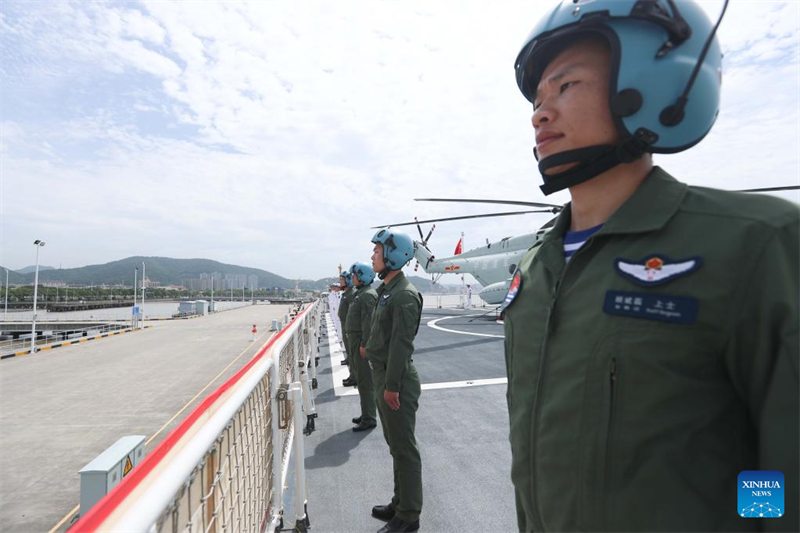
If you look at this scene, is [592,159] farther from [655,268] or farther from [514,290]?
[514,290]

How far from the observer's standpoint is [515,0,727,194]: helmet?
1103 millimetres

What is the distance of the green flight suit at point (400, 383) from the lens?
3094 mm

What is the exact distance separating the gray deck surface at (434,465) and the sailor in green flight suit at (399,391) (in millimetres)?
224

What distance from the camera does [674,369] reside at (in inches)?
33.4

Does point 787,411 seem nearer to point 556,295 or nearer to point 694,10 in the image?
point 556,295

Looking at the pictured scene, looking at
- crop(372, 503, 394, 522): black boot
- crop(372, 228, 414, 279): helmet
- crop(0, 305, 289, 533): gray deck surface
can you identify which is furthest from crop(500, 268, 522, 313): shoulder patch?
crop(0, 305, 289, 533): gray deck surface

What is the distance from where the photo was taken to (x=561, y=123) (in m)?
1.20

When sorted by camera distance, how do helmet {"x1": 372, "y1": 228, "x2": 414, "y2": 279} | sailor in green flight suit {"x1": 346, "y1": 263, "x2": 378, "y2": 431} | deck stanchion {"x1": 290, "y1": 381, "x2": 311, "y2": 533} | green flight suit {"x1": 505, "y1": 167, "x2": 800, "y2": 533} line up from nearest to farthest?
1. green flight suit {"x1": 505, "y1": 167, "x2": 800, "y2": 533}
2. deck stanchion {"x1": 290, "y1": 381, "x2": 311, "y2": 533}
3. helmet {"x1": 372, "y1": 228, "x2": 414, "y2": 279}
4. sailor in green flight suit {"x1": 346, "y1": 263, "x2": 378, "y2": 431}

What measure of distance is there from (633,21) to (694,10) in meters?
0.17

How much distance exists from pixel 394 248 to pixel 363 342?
63.7 inches

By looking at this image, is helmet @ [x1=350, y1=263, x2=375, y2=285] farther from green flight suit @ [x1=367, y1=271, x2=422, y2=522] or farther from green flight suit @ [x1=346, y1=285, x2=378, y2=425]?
green flight suit @ [x1=367, y1=271, x2=422, y2=522]

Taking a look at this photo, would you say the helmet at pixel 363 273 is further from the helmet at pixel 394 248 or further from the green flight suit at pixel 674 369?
the green flight suit at pixel 674 369

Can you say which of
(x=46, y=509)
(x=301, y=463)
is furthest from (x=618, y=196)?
(x=46, y=509)

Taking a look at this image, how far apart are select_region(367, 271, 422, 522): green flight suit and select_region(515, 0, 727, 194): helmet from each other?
7.90 feet
